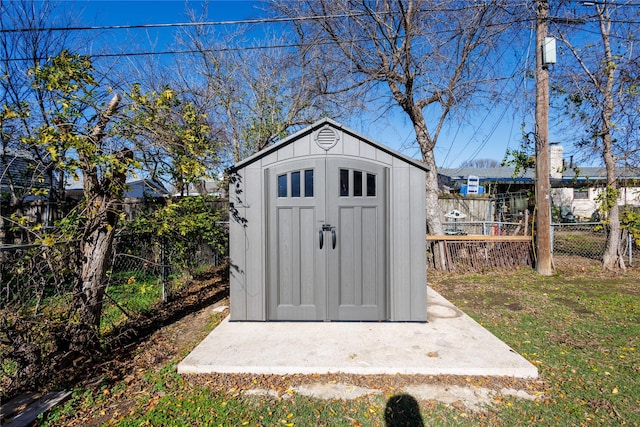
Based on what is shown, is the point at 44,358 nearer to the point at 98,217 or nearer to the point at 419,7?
the point at 98,217

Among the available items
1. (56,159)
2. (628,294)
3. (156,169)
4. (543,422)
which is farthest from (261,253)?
(628,294)

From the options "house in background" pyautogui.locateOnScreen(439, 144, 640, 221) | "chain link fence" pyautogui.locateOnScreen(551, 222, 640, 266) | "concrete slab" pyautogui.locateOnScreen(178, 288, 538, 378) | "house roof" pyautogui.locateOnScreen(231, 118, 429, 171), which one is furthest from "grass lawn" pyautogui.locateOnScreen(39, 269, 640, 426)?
"house in background" pyautogui.locateOnScreen(439, 144, 640, 221)

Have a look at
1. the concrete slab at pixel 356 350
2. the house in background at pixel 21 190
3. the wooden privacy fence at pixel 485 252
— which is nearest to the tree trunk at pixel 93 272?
the house in background at pixel 21 190

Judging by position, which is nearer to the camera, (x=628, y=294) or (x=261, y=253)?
(x=261, y=253)

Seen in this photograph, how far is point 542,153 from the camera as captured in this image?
287 inches

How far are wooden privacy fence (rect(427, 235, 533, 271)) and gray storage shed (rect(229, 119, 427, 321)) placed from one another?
4.18 m

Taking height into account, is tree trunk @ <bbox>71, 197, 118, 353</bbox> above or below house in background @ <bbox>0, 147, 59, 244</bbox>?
below

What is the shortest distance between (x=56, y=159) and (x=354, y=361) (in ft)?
10.3

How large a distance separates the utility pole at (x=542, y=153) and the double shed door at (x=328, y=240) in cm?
525

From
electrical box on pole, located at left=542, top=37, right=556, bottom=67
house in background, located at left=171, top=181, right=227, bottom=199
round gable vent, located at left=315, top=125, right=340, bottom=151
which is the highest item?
electrical box on pole, located at left=542, top=37, right=556, bottom=67

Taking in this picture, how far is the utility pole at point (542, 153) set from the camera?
7.24 m

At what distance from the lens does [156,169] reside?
158 inches

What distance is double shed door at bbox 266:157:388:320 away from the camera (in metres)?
3.98

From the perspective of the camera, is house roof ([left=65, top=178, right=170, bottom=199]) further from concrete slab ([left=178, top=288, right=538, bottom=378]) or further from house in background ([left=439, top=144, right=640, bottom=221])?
house in background ([left=439, top=144, right=640, bottom=221])
